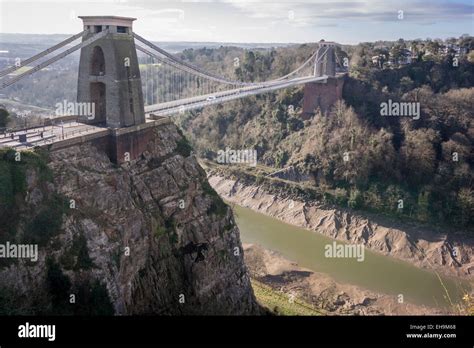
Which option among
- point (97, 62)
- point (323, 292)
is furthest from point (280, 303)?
point (97, 62)

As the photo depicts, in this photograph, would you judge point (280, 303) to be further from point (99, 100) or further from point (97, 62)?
point (97, 62)

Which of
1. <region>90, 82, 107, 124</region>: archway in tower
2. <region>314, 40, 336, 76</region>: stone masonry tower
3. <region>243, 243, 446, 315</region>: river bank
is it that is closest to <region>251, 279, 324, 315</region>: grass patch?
<region>243, 243, 446, 315</region>: river bank

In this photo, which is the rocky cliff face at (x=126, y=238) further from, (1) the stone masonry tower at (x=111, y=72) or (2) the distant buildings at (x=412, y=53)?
(2) the distant buildings at (x=412, y=53)

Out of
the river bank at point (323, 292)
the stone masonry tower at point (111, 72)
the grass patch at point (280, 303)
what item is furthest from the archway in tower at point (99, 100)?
the river bank at point (323, 292)

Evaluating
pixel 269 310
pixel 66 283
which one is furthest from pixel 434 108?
pixel 66 283

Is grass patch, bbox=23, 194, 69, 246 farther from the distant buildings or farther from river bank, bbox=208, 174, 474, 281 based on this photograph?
the distant buildings
